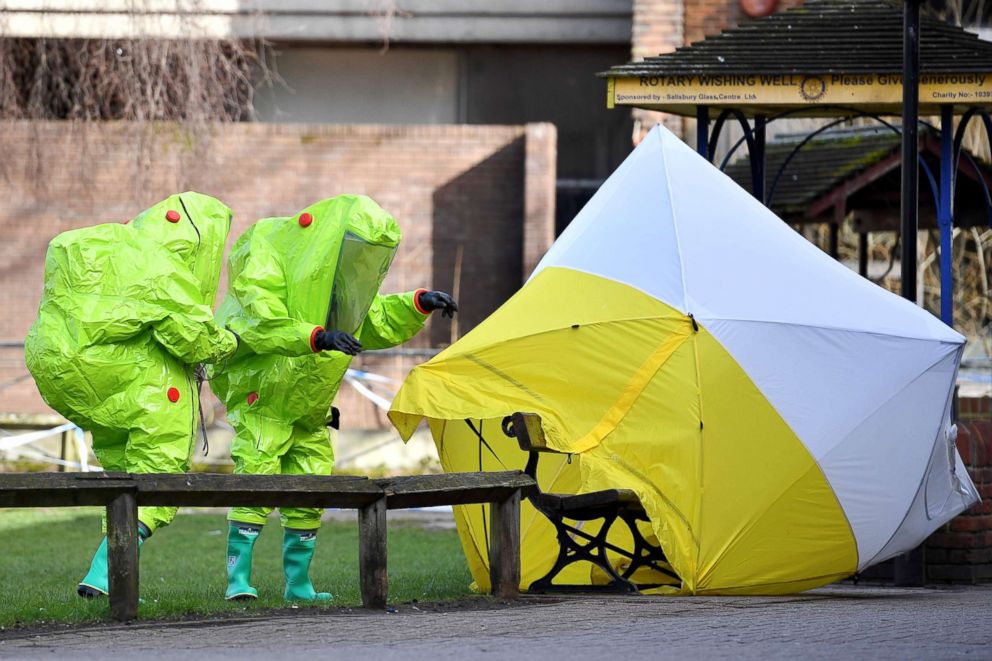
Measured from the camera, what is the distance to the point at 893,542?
27.9 feet

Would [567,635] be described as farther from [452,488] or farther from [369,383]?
[369,383]

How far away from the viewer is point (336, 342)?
24.9ft

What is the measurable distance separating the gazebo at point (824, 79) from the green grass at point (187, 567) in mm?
3547

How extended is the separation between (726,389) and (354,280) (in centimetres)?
198

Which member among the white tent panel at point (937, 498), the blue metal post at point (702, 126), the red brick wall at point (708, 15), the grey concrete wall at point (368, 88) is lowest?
the white tent panel at point (937, 498)

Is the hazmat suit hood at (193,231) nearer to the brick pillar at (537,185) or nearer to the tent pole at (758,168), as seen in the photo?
the tent pole at (758,168)

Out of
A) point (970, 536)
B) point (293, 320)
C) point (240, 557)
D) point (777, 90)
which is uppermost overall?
point (777, 90)

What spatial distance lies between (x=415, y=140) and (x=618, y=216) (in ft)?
33.6

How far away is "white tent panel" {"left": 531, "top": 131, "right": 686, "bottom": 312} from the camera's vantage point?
28.2 ft

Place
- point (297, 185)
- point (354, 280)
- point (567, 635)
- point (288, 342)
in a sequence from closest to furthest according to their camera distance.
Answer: point (567, 635), point (288, 342), point (354, 280), point (297, 185)

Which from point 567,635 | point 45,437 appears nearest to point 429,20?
point 45,437

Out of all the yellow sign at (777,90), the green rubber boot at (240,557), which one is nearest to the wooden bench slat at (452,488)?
the green rubber boot at (240,557)

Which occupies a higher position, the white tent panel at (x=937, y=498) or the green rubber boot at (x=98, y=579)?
the white tent panel at (x=937, y=498)

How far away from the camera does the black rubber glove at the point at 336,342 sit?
24.9ft
